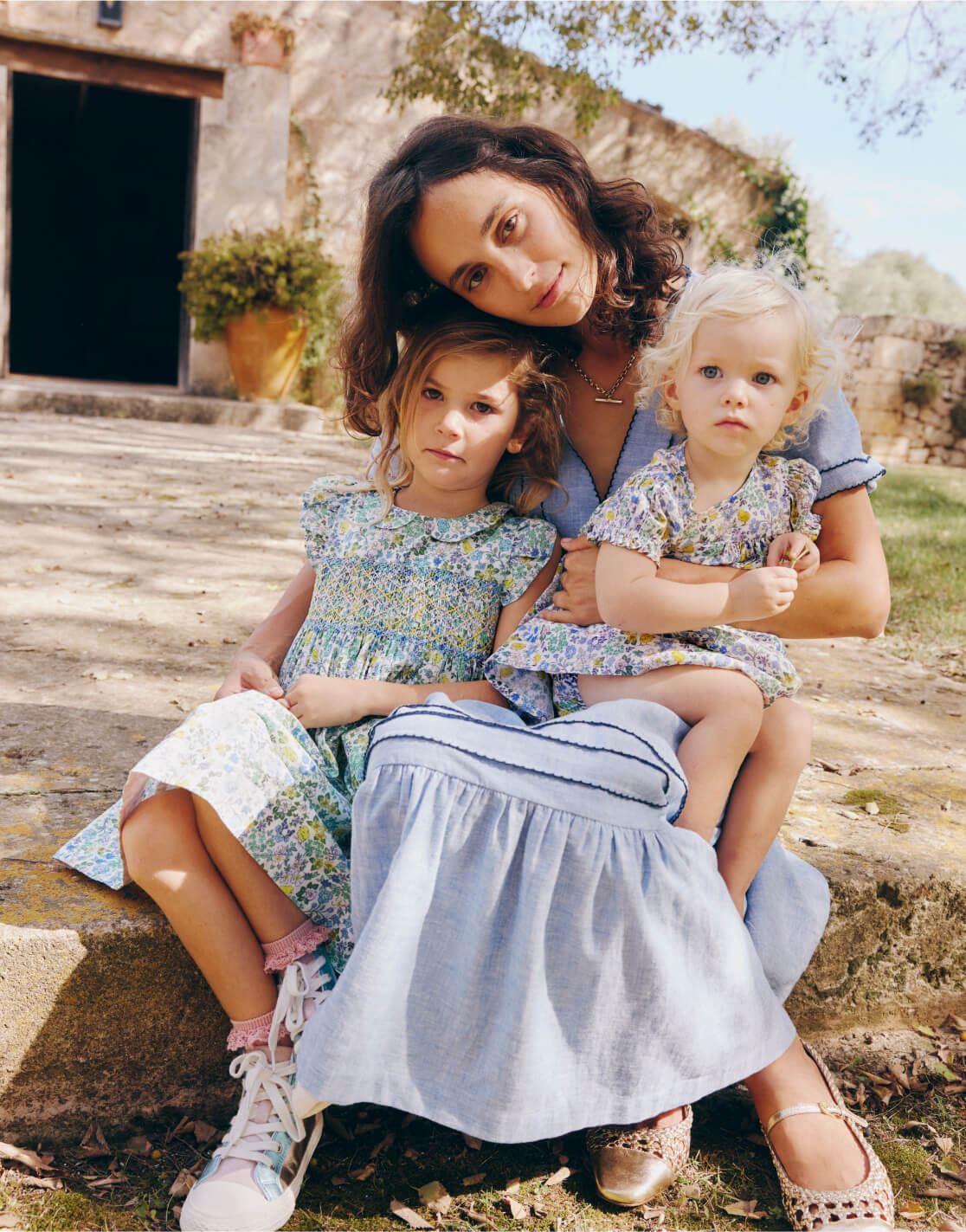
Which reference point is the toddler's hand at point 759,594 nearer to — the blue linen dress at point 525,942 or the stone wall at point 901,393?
the blue linen dress at point 525,942

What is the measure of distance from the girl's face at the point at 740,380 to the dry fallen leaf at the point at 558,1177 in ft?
3.82

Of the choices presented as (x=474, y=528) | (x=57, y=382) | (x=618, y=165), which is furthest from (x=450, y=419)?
(x=618, y=165)

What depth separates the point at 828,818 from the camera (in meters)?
2.20

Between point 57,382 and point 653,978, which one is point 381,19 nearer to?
point 57,382

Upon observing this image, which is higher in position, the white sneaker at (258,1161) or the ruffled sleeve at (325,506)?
the ruffled sleeve at (325,506)

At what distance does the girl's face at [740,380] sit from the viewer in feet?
5.55

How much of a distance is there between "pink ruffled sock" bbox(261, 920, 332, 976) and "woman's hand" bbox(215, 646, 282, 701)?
41 cm

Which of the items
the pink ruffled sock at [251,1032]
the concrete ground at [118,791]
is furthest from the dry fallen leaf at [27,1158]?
the pink ruffled sock at [251,1032]

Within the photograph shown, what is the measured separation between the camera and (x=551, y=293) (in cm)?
192

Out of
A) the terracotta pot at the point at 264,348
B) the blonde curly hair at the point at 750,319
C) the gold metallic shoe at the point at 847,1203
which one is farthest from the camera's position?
Result: the terracotta pot at the point at 264,348

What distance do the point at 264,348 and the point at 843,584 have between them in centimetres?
796

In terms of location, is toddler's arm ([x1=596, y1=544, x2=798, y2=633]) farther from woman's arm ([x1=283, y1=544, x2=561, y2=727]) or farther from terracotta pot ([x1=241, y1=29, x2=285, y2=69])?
terracotta pot ([x1=241, y1=29, x2=285, y2=69])

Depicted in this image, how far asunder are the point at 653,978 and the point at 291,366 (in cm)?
868

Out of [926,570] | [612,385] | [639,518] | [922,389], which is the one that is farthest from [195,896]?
[922,389]
